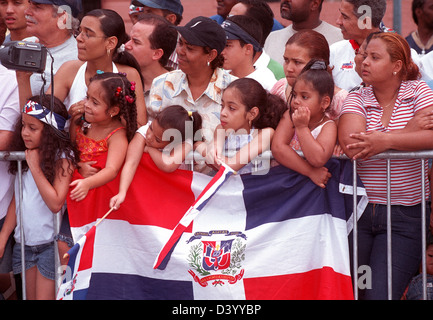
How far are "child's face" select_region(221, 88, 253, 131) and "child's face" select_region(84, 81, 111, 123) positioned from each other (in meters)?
0.63

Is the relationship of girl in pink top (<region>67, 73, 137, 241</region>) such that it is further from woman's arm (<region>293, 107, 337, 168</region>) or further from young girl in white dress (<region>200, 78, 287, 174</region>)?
woman's arm (<region>293, 107, 337, 168</region>)

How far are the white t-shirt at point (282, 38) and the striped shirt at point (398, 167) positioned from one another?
1872 mm

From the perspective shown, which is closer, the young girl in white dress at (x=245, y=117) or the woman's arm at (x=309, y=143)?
the woman's arm at (x=309, y=143)

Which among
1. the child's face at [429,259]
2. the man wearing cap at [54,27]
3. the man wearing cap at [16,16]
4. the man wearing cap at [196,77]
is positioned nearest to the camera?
→ the child's face at [429,259]

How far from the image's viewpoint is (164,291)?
4.08 metres

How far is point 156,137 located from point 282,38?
7.29 ft

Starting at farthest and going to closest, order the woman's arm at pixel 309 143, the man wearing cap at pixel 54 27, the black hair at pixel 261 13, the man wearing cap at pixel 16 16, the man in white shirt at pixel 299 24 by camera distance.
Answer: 1. the man in white shirt at pixel 299 24
2. the black hair at pixel 261 13
3. the man wearing cap at pixel 16 16
4. the man wearing cap at pixel 54 27
5. the woman's arm at pixel 309 143

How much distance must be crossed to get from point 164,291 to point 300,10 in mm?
2754

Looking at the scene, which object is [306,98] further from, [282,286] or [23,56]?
[23,56]

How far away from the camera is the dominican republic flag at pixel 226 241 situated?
402 centimetres

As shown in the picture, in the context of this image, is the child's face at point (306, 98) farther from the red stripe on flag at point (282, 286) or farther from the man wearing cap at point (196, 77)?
the red stripe on flag at point (282, 286)

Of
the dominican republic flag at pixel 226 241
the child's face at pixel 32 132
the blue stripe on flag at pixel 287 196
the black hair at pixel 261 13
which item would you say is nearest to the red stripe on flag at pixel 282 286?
the dominican republic flag at pixel 226 241

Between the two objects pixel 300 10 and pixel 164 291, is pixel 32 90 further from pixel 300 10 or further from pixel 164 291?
pixel 300 10

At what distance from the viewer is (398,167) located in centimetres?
410
